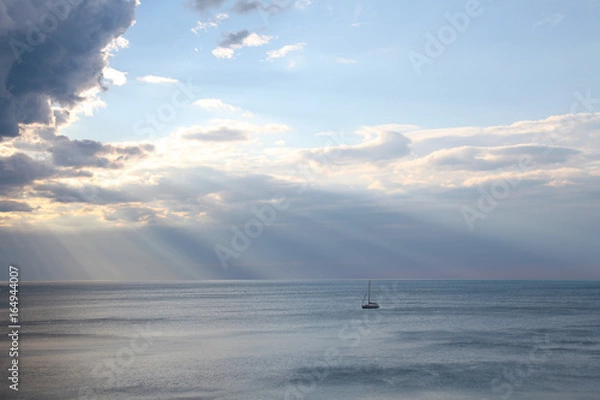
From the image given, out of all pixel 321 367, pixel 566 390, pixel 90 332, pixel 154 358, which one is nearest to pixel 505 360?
pixel 566 390

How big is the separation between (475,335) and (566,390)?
3470 centimetres

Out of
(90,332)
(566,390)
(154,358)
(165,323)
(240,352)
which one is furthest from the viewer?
(165,323)

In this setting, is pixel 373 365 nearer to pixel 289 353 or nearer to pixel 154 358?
pixel 289 353

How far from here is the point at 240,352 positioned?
208ft

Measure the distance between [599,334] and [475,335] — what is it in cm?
1885

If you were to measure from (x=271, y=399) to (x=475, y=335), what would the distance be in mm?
47481

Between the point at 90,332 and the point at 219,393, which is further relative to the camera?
the point at 90,332

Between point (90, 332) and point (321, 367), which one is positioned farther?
point (90, 332)

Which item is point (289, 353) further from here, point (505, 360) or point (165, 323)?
point (165, 323)

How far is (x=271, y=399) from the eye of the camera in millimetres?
41844

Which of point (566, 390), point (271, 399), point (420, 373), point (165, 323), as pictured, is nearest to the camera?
point (271, 399)

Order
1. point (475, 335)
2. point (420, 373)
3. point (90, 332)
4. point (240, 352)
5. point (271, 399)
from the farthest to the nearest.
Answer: point (90, 332), point (475, 335), point (240, 352), point (420, 373), point (271, 399)

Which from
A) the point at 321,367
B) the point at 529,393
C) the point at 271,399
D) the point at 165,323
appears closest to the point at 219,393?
the point at 271,399

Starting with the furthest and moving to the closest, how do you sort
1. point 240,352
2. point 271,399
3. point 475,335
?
point 475,335, point 240,352, point 271,399
